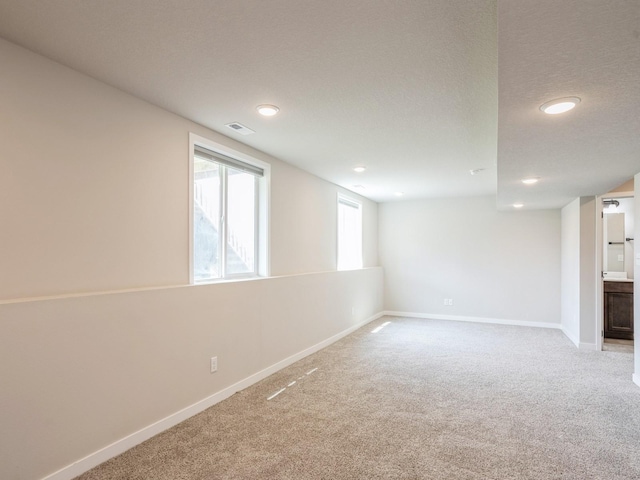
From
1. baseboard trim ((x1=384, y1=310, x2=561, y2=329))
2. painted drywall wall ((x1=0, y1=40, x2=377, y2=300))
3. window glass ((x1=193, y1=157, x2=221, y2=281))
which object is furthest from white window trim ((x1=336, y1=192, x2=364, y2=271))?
painted drywall wall ((x1=0, y1=40, x2=377, y2=300))

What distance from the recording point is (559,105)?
6.66ft

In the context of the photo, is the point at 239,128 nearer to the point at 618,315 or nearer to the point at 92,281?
the point at 92,281

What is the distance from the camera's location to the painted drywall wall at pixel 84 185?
2012 mm

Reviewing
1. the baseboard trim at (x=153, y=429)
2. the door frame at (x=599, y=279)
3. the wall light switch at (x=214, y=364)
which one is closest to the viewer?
the baseboard trim at (x=153, y=429)

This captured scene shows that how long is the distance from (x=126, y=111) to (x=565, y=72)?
2633 millimetres

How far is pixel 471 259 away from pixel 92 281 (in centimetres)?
629

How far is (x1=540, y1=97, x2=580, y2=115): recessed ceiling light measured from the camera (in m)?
1.96

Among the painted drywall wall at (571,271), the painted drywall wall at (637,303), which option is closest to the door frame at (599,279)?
the painted drywall wall at (571,271)

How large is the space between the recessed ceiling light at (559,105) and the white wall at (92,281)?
258 centimetres

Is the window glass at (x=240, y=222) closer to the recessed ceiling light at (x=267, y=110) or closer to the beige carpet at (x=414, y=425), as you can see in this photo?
the recessed ceiling light at (x=267, y=110)

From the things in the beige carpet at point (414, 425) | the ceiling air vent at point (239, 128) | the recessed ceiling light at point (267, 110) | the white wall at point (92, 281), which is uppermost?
the recessed ceiling light at point (267, 110)

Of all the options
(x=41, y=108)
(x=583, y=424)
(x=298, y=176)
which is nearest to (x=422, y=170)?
(x=298, y=176)

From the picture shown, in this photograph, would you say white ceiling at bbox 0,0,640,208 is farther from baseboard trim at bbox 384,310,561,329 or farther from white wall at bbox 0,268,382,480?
baseboard trim at bbox 384,310,561,329

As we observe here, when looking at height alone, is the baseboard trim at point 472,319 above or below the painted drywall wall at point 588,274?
below
